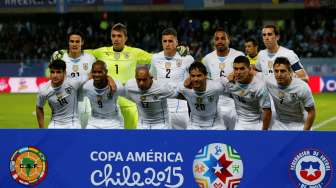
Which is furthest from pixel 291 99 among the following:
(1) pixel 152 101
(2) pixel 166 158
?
(2) pixel 166 158

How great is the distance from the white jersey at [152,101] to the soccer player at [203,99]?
0.25 m

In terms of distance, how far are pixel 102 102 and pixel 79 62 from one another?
142 cm

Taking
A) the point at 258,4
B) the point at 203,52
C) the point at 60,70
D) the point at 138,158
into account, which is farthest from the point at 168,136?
the point at 258,4

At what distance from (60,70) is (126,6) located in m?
28.3

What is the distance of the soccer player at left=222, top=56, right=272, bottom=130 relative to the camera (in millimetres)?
9344

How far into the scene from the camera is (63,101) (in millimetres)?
9828

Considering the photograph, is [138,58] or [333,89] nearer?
[138,58]

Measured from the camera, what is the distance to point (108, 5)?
34.8 meters

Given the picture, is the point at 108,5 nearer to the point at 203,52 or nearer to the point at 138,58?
the point at 203,52

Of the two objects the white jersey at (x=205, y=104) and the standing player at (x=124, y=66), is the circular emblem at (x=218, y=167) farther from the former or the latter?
the standing player at (x=124, y=66)

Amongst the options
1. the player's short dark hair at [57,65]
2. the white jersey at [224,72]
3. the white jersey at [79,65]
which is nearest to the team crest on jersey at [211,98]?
the white jersey at [224,72]

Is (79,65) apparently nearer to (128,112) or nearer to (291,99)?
(128,112)

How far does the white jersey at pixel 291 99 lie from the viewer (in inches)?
363

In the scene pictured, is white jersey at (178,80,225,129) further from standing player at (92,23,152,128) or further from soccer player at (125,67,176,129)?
standing player at (92,23,152,128)
